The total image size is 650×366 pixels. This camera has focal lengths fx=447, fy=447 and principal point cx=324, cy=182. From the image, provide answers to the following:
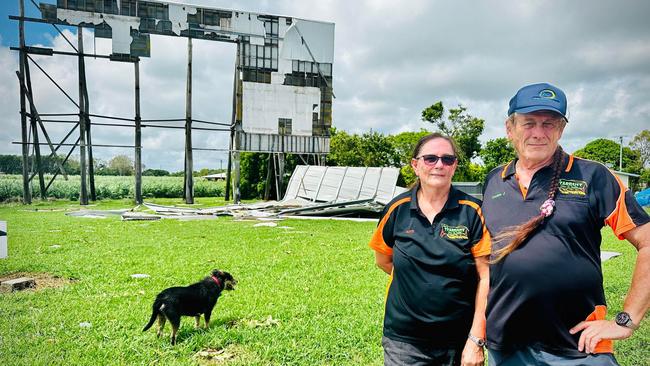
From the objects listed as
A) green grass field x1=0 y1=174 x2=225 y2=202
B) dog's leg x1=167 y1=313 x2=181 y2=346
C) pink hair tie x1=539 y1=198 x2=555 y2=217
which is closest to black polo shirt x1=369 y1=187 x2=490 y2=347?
pink hair tie x1=539 y1=198 x2=555 y2=217

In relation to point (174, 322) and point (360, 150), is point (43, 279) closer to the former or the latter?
point (174, 322)

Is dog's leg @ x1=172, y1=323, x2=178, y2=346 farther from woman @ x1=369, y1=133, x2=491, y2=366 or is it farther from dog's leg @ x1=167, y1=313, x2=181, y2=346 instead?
woman @ x1=369, y1=133, x2=491, y2=366

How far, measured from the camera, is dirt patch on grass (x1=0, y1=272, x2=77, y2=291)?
6.26 meters

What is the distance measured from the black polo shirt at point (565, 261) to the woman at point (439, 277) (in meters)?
0.19

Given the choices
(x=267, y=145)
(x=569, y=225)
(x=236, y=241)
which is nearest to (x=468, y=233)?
(x=569, y=225)

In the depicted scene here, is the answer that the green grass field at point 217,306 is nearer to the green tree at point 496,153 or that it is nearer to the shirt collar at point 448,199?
the shirt collar at point 448,199

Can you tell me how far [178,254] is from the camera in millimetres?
8742

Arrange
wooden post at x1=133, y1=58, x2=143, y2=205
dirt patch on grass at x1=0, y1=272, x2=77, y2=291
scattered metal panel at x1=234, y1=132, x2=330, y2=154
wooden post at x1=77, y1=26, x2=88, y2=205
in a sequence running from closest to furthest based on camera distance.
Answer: dirt patch on grass at x1=0, y1=272, x2=77, y2=291 → wooden post at x1=77, y1=26, x2=88, y2=205 → wooden post at x1=133, y1=58, x2=143, y2=205 → scattered metal panel at x1=234, y1=132, x2=330, y2=154

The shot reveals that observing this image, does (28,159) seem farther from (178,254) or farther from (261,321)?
(261,321)

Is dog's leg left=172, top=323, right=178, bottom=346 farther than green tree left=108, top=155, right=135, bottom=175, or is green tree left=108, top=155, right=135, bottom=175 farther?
green tree left=108, top=155, right=135, bottom=175

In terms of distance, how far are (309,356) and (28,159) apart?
882 inches

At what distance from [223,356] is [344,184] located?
17.1 metres

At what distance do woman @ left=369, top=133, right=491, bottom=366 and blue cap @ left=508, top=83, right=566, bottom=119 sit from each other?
437mm

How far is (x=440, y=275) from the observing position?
2270 millimetres
